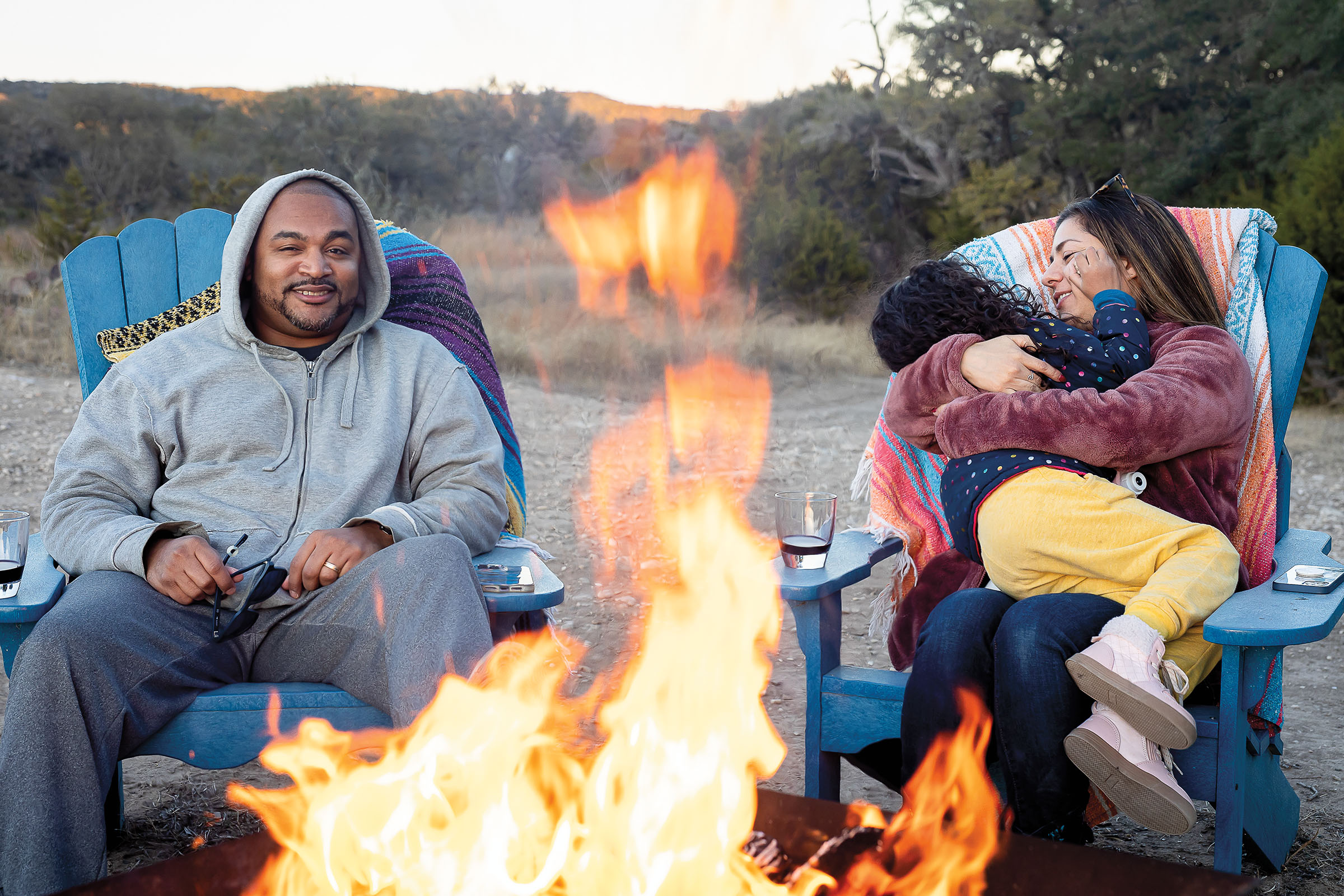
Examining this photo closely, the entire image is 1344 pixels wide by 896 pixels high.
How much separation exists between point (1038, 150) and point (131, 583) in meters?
14.2

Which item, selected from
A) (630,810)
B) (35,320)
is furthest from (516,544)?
(35,320)

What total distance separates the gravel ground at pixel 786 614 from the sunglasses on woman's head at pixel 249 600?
0.59 metres

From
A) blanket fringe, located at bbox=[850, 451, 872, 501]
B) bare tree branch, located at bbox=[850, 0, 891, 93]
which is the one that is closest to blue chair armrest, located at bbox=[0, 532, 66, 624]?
blanket fringe, located at bbox=[850, 451, 872, 501]

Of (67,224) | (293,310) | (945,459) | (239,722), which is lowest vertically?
(239,722)

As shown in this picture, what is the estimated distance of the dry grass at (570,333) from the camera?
7855 millimetres

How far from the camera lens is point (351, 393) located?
239 cm

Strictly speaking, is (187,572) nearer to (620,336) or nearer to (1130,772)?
(1130,772)

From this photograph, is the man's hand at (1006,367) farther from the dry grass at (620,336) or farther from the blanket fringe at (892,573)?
the dry grass at (620,336)

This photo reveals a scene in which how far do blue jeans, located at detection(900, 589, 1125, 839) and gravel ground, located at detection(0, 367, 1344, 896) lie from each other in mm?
613

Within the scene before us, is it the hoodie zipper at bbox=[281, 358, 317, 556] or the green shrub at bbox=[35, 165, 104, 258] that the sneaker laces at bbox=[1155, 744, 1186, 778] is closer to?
the hoodie zipper at bbox=[281, 358, 317, 556]

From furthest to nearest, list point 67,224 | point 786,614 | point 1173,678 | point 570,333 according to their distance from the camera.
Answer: point 67,224 < point 570,333 < point 786,614 < point 1173,678

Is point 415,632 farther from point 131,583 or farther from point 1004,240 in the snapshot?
point 1004,240

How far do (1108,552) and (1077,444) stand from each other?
220mm

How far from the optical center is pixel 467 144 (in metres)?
21.4
